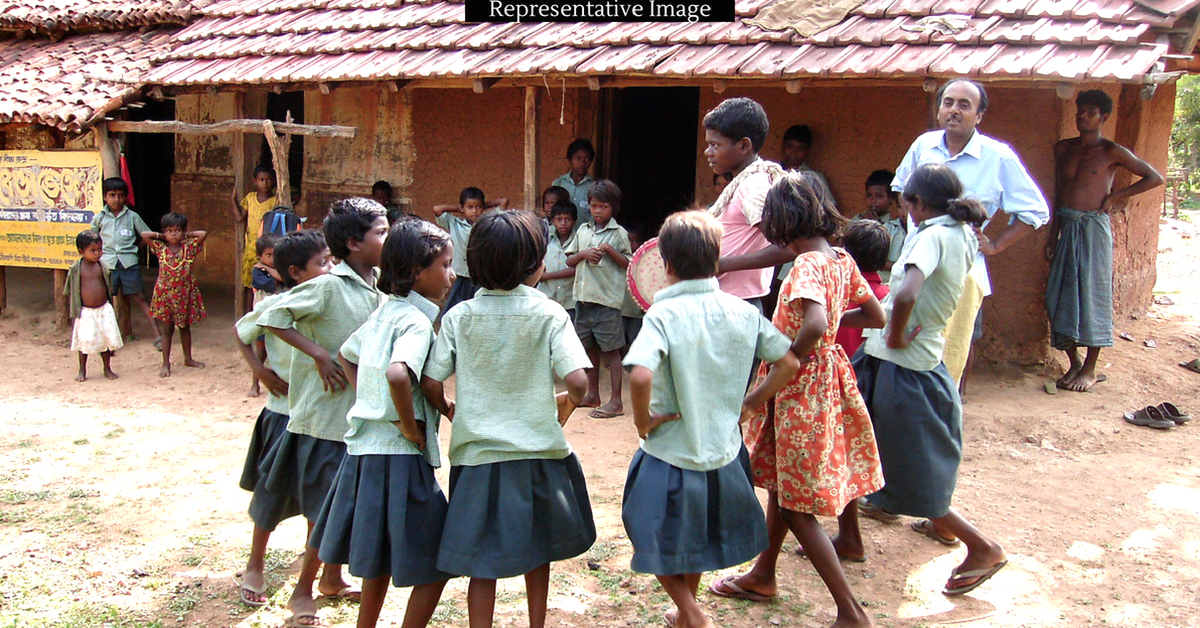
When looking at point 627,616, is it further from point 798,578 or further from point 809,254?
point 809,254

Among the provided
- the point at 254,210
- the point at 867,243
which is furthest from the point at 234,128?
the point at 867,243

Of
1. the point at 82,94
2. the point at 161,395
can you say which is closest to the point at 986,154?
the point at 161,395

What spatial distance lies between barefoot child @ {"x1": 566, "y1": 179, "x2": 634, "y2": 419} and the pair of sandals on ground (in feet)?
9.94

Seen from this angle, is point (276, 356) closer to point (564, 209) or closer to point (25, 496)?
point (25, 496)

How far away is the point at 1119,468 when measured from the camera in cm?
470

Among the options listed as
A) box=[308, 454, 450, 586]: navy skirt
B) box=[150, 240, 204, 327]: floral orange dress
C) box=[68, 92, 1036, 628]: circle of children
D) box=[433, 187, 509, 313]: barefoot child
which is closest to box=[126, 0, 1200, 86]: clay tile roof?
box=[433, 187, 509, 313]: barefoot child

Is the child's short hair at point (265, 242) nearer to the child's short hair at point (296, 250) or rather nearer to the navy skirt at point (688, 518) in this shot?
the child's short hair at point (296, 250)

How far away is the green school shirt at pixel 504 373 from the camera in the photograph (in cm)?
251

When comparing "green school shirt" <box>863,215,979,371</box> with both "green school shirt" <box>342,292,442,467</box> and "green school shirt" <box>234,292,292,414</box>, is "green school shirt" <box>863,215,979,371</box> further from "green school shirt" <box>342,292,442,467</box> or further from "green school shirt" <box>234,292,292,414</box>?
"green school shirt" <box>234,292,292,414</box>

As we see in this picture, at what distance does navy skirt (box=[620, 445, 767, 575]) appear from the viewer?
8.45 feet

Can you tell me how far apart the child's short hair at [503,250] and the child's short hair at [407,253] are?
0.12 m

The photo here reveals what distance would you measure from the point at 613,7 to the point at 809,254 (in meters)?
4.35

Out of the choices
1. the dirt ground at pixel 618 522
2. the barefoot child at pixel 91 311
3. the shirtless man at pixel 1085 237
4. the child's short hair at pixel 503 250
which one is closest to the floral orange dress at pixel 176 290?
the barefoot child at pixel 91 311

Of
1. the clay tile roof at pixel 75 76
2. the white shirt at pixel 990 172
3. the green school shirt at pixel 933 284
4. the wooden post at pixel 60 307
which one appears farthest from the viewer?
the wooden post at pixel 60 307
